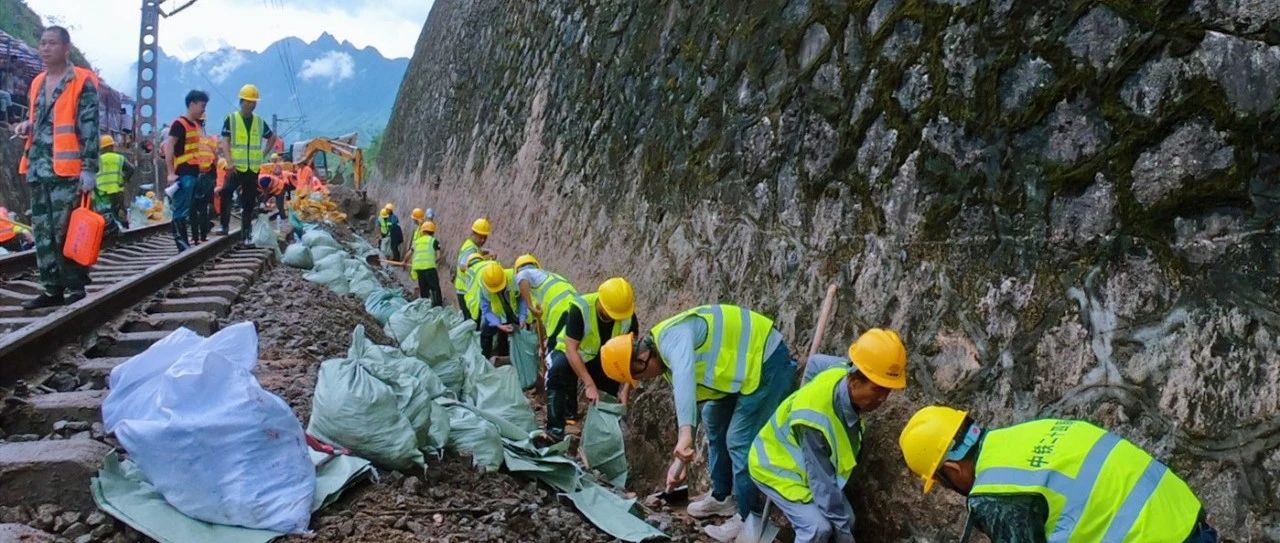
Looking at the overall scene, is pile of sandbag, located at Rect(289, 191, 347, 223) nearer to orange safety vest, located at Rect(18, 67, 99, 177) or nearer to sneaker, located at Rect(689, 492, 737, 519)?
orange safety vest, located at Rect(18, 67, 99, 177)

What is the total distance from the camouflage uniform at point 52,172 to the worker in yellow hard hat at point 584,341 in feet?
9.07

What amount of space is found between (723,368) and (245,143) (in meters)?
6.43

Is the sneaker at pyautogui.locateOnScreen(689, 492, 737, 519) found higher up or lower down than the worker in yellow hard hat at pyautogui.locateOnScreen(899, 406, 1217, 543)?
lower down

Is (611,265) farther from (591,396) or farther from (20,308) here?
(20,308)

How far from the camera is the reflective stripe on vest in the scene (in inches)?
309

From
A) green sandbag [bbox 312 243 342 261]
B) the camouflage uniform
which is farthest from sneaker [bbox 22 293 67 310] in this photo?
green sandbag [bbox 312 243 342 261]

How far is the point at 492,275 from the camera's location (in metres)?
6.62

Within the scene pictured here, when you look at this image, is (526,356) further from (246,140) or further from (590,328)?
(246,140)

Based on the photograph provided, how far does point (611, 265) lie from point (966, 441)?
14.4 feet

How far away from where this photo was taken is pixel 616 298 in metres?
4.51

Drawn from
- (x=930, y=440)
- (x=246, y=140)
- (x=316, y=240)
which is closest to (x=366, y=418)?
(x=930, y=440)

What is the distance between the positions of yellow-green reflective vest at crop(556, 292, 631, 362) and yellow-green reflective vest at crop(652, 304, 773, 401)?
3.59 ft

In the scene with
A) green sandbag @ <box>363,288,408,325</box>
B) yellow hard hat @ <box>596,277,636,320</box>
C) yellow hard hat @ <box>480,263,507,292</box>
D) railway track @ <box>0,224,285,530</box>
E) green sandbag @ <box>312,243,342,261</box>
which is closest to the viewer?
railway track @ <box>0,224,285,530</box>

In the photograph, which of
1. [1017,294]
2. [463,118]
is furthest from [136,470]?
[463,118]
